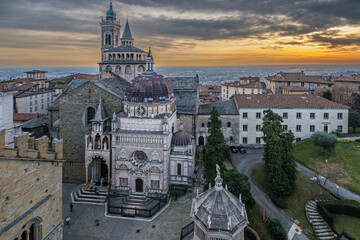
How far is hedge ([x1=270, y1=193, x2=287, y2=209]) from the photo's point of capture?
2997 centimetres

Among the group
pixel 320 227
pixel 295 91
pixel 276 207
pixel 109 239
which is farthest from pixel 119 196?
pixel 295 91

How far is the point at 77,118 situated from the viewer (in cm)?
3594

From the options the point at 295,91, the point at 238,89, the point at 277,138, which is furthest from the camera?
the point at 238,89

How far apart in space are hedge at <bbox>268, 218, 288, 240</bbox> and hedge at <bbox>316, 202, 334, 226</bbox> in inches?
222

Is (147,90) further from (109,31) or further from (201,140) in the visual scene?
(109,31)

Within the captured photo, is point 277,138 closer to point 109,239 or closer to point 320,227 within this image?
point 320,227

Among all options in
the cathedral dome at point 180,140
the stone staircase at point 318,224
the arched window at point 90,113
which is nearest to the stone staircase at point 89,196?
the arched window at point 90,113

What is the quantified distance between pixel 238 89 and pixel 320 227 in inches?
2162

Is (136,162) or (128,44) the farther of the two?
(128,44)

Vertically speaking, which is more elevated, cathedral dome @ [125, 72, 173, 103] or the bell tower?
the bell tower

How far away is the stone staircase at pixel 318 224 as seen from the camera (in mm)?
26203

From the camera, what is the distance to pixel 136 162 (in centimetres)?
3241

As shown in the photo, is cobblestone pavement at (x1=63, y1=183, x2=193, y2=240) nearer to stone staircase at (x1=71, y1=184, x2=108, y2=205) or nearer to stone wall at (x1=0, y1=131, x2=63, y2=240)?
stone staircase at (x1=71, y1=184, x2=108, y2=205)

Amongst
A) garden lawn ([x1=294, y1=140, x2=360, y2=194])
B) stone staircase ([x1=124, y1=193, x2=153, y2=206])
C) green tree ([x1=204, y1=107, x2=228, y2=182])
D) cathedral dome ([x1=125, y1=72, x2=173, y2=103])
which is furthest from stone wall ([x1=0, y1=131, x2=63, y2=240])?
garden lawn ([x1=294, y1=140, x2=360, y2=194])
